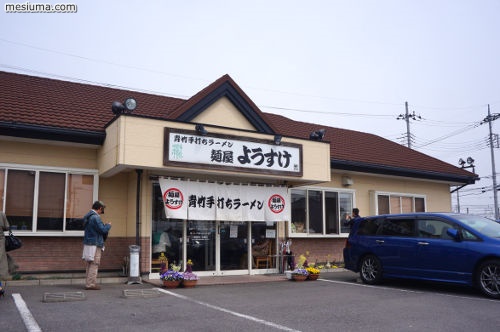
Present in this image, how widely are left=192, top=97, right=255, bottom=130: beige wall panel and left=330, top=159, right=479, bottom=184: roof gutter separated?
10.9 feet

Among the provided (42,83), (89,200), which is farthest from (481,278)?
(42,83)

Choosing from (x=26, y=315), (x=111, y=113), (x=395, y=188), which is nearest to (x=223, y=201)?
(x=111, y=113)

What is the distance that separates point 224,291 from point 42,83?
8.55m

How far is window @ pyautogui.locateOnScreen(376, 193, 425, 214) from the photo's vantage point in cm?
1586

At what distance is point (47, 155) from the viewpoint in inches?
425

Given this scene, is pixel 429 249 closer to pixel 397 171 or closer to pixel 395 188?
pixel 397 171

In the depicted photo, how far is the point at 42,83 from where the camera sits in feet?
44.8

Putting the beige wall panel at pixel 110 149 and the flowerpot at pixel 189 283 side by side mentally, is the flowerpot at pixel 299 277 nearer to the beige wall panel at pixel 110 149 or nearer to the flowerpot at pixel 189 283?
the flowerpot at pixel 189 283

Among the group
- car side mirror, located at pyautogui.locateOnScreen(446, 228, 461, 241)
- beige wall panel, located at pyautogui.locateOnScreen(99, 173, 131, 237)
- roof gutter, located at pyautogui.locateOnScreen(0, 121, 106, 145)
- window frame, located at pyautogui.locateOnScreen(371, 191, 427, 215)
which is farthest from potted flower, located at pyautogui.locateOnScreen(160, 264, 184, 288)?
window frame, located at pyautogui.locateOnScreen(371, 191, 427, 215)

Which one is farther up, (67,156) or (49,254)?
(67,156)

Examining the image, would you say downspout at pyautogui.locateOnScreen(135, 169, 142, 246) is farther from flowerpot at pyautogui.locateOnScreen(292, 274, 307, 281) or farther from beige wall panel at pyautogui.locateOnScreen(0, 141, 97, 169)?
flowerpot at pyautogui.locateOnScreen(292, 274, 307, 281)

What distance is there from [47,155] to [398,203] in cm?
1130

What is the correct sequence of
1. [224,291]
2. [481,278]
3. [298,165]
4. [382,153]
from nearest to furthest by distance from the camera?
[481,278] < [224,291] < [298,165] < [382,153]

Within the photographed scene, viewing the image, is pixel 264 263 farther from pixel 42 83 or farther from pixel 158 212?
pixel 42 83
